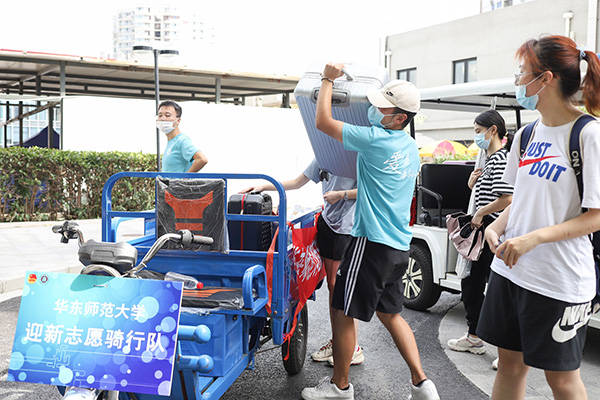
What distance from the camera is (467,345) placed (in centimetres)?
512

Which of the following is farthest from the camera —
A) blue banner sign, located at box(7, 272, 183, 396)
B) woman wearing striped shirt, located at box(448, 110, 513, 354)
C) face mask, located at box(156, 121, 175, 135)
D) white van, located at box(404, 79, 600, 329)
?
white van, located at box(404, 79, 600, 329)

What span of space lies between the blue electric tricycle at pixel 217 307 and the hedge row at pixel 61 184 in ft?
30.5

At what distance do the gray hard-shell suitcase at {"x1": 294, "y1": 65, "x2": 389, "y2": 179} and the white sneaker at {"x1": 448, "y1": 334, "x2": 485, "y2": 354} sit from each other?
2.12 meters

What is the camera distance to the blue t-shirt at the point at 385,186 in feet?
11.3

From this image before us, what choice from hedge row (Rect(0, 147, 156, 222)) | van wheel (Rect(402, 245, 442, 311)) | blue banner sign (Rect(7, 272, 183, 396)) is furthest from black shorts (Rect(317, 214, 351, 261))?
hedge row (Rect(0, 147, 156, 222))

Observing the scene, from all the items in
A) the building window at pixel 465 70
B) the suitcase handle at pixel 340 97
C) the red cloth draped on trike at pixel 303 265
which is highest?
the building window at pixel 465 70

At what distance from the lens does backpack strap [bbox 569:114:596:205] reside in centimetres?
238

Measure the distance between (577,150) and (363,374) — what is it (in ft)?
8.77

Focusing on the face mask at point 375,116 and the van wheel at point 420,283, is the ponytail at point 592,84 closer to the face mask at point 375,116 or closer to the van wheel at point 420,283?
the face mask at point 375,116

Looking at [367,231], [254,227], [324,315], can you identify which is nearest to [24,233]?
[324,315]

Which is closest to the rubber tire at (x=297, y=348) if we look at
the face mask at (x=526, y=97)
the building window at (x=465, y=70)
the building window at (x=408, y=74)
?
the face mask at (x=526, y=97)

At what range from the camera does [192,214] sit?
3.64 m

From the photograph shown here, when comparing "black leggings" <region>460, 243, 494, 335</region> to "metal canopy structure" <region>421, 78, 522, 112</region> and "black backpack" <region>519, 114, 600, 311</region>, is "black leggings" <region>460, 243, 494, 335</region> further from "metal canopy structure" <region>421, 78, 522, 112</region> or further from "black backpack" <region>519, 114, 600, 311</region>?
"black backpack" <region>519, 114, 600, 311</region>

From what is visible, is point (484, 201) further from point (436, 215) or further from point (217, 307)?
point (217, 307)
